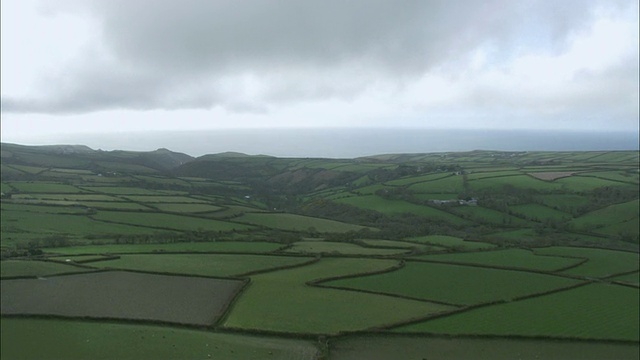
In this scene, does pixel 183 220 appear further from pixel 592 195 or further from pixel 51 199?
pixel 592 195

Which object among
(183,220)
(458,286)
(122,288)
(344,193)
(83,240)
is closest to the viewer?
(122,288)

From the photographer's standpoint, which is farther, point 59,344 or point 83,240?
point 83,240

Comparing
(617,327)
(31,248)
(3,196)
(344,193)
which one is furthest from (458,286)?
(3,196)

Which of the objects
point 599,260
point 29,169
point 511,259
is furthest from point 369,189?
point 29,169

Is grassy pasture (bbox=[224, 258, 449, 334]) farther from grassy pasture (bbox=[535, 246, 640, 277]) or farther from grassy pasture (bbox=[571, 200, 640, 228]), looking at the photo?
grassy pasture (bbox=[571, 200, 640, 228])

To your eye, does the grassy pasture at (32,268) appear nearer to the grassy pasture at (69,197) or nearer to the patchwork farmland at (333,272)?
the patchwork farmland at (333,272)

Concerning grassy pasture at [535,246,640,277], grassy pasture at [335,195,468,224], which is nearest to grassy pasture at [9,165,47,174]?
grassy pasture at [335,195,468,224]

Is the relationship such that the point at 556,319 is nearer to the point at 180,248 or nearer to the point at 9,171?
the point at 180,248
